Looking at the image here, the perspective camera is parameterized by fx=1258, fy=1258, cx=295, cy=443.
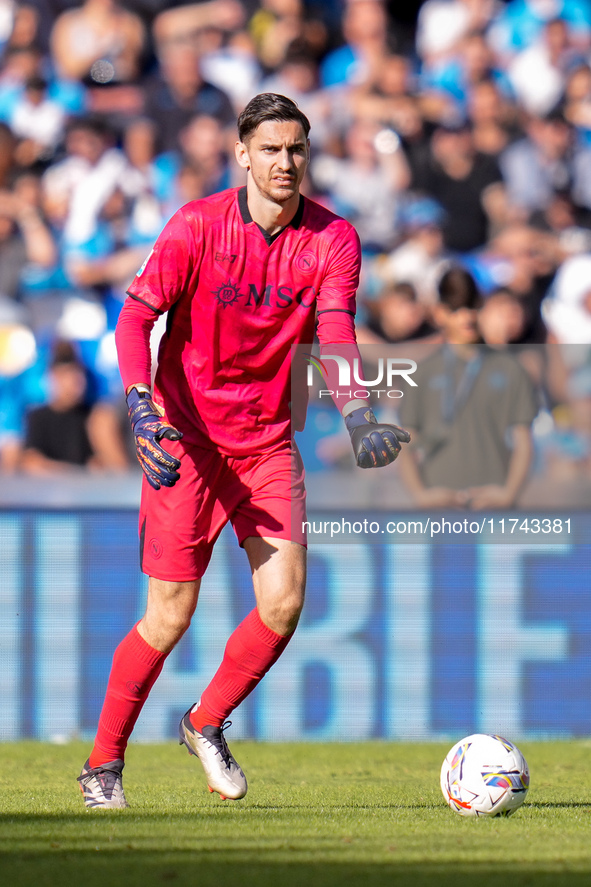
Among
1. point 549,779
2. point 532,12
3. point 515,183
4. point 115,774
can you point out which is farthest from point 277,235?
point 532,12

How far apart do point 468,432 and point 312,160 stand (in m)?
3.78

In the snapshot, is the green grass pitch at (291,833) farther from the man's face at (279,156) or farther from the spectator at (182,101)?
the spectator at (182,101)

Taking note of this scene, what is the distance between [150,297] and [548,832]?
2269 millimetres

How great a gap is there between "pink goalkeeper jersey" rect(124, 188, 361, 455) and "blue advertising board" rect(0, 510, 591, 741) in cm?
283

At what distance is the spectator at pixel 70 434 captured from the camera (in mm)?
8875

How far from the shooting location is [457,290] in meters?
8.06

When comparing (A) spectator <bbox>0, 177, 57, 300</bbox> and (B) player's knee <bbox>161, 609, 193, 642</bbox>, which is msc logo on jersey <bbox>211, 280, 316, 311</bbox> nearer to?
(B) player's knee <bbox>161, 609, 193, 642</bbox>

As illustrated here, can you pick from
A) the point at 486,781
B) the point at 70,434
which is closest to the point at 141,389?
the point at 486,781

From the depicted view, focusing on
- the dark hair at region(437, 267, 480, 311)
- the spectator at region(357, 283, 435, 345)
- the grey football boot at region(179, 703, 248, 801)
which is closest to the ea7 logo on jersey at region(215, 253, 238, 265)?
the grey football boot at region(179, 703, 248, 801)

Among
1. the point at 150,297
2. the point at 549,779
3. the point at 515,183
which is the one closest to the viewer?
the point at 150,297

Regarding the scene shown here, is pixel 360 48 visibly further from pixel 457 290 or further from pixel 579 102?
pixel 457 290

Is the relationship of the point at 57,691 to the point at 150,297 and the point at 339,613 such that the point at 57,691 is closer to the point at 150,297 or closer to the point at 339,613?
the point at 339,613

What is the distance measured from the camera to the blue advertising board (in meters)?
7.32

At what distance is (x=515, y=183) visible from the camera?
34.0ft
